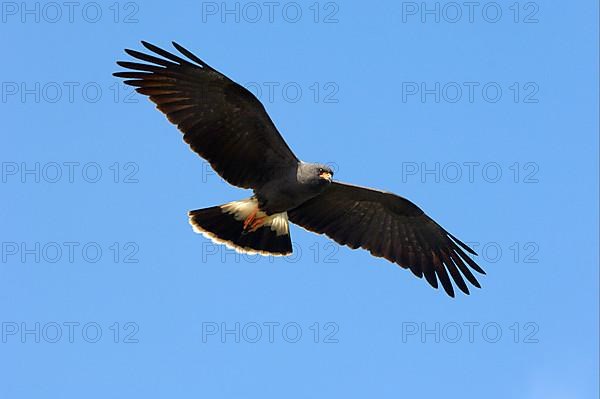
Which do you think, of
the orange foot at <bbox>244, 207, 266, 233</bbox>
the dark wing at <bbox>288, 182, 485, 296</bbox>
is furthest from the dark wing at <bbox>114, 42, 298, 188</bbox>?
the dark wing at <bbox>288, 182, 485, 296</bbox>

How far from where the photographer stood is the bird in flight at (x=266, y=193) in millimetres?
13633

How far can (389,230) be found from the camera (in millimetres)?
15398

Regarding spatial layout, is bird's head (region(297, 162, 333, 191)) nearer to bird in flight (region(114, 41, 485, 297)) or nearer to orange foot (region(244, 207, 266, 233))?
bird in flight (region(114, 41, 485, 297))

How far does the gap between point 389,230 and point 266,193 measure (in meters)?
2.11

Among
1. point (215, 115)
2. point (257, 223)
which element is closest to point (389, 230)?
point (257, 223)

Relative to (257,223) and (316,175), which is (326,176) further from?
(257,223)

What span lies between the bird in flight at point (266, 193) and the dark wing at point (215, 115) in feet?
0.04

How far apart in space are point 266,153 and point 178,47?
1.88 meters

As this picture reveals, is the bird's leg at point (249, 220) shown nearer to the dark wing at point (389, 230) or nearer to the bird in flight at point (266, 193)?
the bird in flight at point (266, 193)

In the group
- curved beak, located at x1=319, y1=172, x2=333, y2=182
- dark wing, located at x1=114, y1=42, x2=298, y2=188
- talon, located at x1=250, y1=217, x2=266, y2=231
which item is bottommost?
talon, located at x1=250, y1=217, x2=266, y2=231

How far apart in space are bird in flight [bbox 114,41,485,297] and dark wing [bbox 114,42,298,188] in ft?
0.04

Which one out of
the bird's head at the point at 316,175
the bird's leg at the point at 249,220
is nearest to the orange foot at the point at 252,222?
the bird's leg at the point at 249,220

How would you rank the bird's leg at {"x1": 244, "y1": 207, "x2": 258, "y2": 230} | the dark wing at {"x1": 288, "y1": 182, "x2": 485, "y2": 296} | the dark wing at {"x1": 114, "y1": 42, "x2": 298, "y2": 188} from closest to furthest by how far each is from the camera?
the dark wing at {"x1": 114, "y1": 42, "x2": 298, "y2": 188}
the bird's leg at {"x1": 244, "y1": 207, "x2": 258, "y2": 230}
the dark wing at {"x1": 288, "y1": 182, "x2": 485, "y2": 296}

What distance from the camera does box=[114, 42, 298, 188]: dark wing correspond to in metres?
13.6
